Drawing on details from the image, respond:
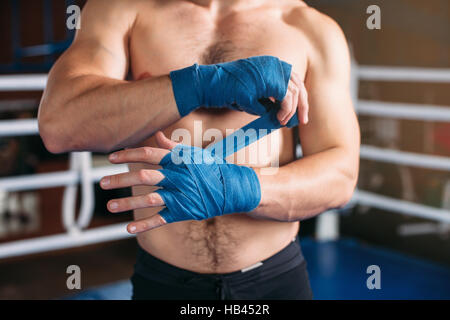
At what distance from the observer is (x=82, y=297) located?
161 centimetres

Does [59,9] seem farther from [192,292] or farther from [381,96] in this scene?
[192,292]

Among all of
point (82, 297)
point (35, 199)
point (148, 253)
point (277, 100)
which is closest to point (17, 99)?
point (35, 199)

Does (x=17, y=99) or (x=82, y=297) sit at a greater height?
(x=17, y=99)

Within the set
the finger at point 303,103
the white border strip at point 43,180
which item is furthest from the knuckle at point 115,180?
the white border strip at point 43,180

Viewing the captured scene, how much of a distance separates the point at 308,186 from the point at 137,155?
0.41m

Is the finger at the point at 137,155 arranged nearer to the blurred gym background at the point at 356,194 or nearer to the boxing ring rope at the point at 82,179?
the blurred gym background at the point at 356,194

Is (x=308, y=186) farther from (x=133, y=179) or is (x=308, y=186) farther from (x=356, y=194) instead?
(x=356, y=194)

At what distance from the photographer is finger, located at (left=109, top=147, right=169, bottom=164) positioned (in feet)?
2.64

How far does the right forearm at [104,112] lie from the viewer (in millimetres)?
852

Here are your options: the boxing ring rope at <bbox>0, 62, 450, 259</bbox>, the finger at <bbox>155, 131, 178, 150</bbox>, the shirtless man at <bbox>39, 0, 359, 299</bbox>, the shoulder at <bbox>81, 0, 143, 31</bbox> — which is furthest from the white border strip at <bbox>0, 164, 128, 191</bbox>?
the finger at <bbox>155, 131, 178, 150</bbox>

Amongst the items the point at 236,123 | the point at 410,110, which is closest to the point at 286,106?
the point at 236,123

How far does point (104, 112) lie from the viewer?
2.83 feet

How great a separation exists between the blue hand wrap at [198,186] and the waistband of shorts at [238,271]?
0.96 ft

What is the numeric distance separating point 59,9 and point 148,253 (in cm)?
570
